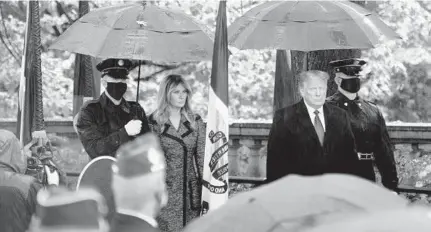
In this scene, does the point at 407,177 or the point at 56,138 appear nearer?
the point at 407,177

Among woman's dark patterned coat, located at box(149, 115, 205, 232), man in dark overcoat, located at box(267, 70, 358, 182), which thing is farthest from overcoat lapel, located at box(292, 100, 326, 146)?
woman's dark patterned coat, located at box(149, 115, 205, 232)

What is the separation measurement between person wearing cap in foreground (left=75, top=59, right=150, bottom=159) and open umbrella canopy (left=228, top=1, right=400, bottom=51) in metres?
0.87

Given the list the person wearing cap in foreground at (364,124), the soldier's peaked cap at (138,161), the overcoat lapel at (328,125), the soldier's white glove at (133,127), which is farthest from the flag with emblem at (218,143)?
the soldier's peaked cap at (138,161)

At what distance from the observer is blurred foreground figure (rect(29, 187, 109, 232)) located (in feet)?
9.78

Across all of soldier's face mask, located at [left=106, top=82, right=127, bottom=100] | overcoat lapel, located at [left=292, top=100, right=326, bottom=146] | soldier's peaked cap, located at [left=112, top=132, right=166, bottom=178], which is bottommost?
overcoat lapel, located at [left=292, top=100, right=326, bottom=146]

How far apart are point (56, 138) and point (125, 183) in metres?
8.10

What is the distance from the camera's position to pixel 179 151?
6.93 metres

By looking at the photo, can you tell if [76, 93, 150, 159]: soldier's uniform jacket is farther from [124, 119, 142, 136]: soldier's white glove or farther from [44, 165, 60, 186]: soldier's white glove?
[44, 165, 60, 186]: soldier's white glove

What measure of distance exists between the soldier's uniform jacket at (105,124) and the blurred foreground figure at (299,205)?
16.3 ft

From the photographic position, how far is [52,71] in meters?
14.3

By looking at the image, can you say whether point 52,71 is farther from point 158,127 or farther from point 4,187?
point 4,187

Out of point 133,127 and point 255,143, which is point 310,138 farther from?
point 255,143

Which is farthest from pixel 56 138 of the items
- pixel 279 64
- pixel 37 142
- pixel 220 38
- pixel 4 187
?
pixel 4 187

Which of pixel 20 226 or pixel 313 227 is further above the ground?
pixel 313 227
